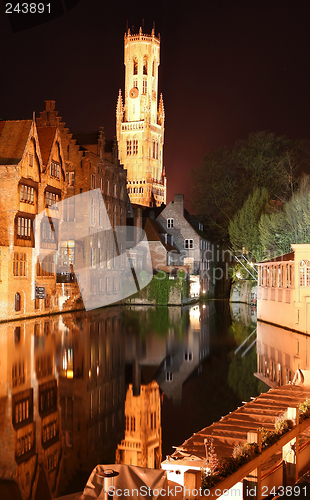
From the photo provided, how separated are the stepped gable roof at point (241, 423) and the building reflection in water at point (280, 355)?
400 centimetres

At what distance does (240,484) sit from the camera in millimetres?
9078

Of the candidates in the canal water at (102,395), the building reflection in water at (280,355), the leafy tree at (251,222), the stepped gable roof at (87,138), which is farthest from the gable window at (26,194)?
the leafy tree at (251,222)

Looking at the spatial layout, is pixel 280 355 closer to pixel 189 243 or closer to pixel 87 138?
pixel 87 138

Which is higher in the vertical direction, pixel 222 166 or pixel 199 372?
pixel 222 166

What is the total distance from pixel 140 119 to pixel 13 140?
128 meters

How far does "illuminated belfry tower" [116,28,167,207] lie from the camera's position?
538ft

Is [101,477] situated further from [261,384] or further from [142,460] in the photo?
[261,384]

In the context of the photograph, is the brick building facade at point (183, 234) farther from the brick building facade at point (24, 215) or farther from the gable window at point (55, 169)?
the brick building facade at point (24, 215)

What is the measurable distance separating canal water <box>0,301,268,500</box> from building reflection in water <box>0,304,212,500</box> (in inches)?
1.1

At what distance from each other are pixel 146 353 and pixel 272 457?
1654 centimetres

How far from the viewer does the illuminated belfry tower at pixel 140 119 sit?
164125mm

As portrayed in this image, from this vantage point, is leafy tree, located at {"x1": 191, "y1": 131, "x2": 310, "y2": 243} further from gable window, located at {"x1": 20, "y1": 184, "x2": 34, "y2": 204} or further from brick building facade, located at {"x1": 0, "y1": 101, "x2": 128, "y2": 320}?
gable window, located at {"x1": 20, "y1": 184, "x2": 34, "y2": 204}

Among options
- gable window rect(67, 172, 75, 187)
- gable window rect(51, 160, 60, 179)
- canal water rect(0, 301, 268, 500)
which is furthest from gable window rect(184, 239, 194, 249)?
canal water rect(0, 301, 268, 500)

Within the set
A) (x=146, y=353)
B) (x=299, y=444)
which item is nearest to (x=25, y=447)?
(x=299, y=444)
